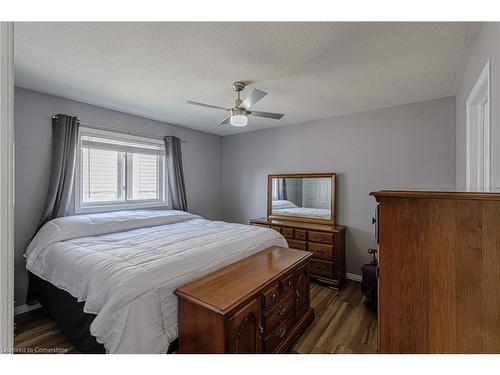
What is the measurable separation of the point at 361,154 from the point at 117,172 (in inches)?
135

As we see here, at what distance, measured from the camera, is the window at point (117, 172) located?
2934 millimetres

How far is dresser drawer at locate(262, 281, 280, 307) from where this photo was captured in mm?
1671

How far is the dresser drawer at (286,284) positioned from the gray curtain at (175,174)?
241 cm

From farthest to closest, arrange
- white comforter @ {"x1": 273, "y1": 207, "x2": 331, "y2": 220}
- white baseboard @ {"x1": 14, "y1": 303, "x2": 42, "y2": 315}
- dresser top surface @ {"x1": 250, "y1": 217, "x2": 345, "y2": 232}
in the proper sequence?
1. white comforter @ {"x1": 273, "y1": 207, "x2": 331, "y2": 220}
2. dresser top surface @ {"x1": 250, "y1": 217, "x2": 345, "y2": 232}
3. white baseboard @ {"x1": 14, "y1": 303, "x2": 42, "y2": 315}

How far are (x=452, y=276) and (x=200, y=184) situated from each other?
12.9 ft

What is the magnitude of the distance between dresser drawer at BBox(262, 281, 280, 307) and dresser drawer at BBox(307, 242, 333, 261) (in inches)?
59.2

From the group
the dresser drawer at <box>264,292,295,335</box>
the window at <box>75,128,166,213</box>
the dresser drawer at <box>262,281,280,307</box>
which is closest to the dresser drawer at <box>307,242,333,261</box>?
the dresser drawer at <box>264,292,295,335</box>

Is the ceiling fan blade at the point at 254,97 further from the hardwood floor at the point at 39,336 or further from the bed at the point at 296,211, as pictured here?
the hardwood floor at the point at 39,336

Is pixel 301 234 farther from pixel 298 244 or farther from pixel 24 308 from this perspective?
pixel 24 308

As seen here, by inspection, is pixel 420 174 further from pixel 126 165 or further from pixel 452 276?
pixel 126 165

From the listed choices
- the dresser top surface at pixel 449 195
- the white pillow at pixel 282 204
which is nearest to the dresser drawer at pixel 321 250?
the white pillow at pixel 282 204

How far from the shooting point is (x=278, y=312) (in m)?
1.82

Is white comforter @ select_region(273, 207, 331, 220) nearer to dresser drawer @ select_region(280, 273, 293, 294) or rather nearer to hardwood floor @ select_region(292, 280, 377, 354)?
hardwood floor @ select_region(292, 280, 377, 354)

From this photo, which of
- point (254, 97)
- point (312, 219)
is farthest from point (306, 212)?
point (254, 97)
